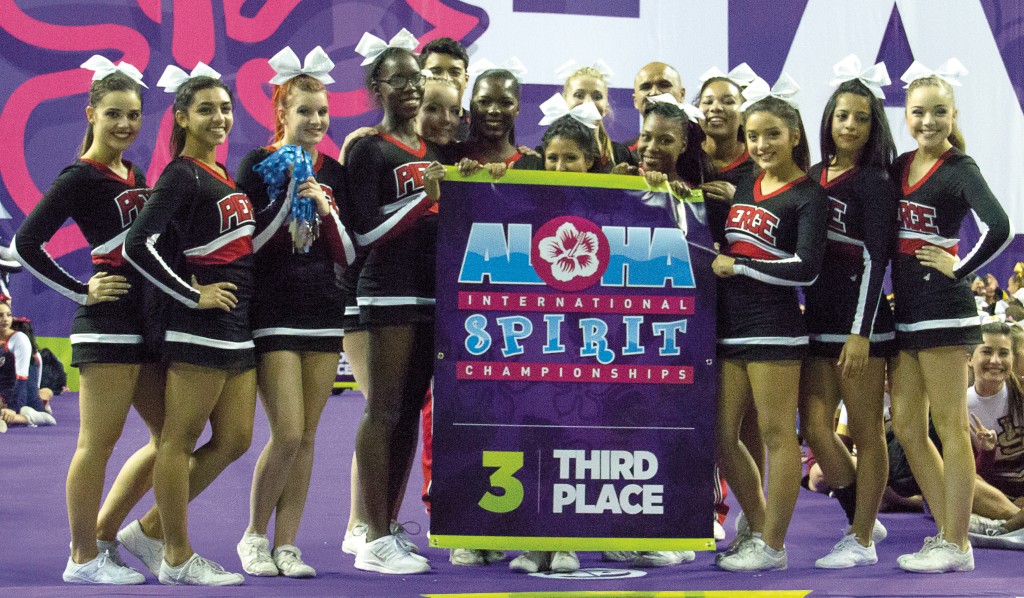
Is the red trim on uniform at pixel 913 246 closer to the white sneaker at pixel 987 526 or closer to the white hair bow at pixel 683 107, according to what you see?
the white hair bow at pixel 683 107

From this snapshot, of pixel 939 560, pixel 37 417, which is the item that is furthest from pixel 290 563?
pixel 37 417

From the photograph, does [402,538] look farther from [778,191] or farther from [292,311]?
[778,191]

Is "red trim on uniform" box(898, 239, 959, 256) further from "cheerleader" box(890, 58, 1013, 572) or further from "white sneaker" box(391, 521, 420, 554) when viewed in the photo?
"white sneaker" box(391, 521, 420, 554)

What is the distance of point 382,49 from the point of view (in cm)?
396

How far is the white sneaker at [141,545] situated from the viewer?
3.72m

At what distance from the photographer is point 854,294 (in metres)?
3.88

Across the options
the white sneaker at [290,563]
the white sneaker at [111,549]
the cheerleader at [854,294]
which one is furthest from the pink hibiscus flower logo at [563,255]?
the white sneaker at [111,549]

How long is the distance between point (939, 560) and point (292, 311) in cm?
221

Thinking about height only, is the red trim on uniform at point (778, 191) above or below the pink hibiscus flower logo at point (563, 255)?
above

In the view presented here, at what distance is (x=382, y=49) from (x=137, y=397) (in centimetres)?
139

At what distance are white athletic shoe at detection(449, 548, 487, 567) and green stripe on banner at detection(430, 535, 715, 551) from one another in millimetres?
182

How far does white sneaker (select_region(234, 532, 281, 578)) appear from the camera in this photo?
3.63 m

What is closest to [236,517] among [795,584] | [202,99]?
[202,99]

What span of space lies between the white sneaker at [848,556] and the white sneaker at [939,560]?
12 cm
